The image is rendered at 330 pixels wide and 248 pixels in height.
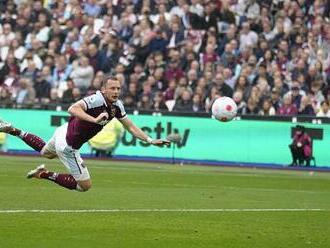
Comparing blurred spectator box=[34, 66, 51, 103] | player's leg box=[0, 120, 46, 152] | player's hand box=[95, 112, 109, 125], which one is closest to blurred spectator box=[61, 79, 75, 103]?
blurred spectator box=[34, 66, 51, 103]

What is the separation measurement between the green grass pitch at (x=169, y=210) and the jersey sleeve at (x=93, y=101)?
4.65 feet

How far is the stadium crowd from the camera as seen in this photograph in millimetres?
27844

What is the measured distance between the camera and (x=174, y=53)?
97.1ft

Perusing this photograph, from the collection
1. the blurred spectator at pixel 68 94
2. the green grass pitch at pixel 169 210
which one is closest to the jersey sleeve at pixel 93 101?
the green grass pitch at pixel 169 210

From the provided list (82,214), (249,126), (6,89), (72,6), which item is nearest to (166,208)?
(82,214)

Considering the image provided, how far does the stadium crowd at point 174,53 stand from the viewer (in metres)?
27.8

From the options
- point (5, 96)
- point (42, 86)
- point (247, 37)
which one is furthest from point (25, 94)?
point (247, 37)

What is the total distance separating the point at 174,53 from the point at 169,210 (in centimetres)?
1443

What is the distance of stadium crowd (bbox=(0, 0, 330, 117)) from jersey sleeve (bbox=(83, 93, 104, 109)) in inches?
486

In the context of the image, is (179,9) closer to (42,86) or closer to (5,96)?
(42,86)

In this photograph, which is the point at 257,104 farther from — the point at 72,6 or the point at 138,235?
the point at 138,235

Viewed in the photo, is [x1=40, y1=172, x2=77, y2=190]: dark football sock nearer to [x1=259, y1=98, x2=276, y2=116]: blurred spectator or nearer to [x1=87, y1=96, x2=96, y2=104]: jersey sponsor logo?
[x1=87, y1=96, x2=96, y2=104]: jersey sponsor logo

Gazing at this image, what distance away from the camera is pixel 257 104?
91.2 ft

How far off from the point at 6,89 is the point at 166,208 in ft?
53.8
